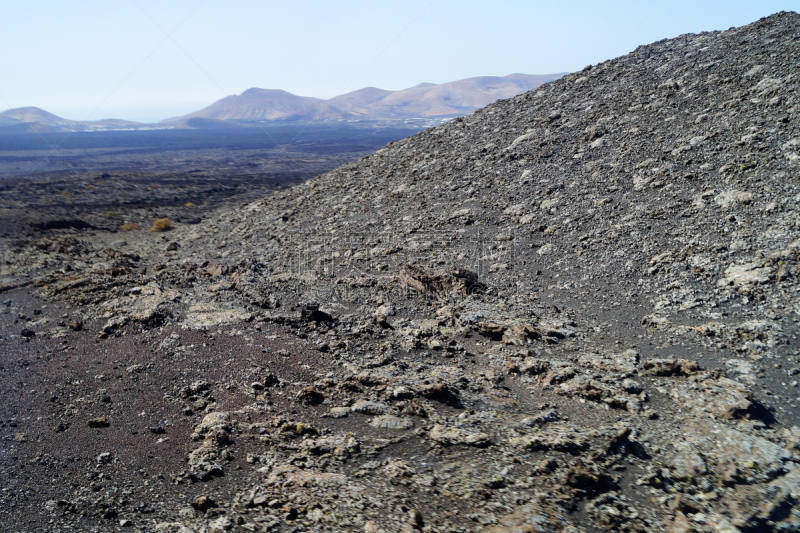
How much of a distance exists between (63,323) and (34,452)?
4.17m

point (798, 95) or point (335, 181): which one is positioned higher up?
point (798, 95)

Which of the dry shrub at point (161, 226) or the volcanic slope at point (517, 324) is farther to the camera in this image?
the dry shrub at point (161, 226)

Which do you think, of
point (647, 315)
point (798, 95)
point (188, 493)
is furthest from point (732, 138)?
point (188, 493)

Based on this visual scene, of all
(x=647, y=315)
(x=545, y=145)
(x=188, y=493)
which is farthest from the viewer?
(x=545, y=145)

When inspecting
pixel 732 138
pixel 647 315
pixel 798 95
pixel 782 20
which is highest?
pixel 782 20

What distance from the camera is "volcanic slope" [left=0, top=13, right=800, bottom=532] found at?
375 cm

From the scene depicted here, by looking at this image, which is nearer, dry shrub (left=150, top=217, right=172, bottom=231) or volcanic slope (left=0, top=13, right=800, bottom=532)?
volcanic slope (left=0, top=13, right=800, bottom=532)

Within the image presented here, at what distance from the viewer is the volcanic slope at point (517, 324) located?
375 centimetres

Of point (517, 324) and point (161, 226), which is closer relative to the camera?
point (517, 324)

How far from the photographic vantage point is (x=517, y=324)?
6926 mm

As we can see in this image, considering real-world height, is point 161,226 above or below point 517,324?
above

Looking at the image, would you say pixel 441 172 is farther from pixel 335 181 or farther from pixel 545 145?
pixel 335 181

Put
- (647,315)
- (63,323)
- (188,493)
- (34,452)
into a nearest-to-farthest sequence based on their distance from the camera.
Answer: (188,493), (34,452), (647,315), (63,323)

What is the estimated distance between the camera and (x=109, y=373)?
20.3 feet
